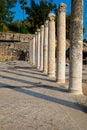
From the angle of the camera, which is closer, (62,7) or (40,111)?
(40,111)

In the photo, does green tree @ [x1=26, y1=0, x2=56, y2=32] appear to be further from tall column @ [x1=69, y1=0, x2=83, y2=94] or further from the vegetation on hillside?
tall column @ [x1=69, y1=0, x2=83, y2=94]

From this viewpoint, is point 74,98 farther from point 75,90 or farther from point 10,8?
point 10,8

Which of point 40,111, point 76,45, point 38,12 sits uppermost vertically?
point 38,12

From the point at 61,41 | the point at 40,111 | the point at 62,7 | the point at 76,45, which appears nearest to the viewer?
the point at 40,111

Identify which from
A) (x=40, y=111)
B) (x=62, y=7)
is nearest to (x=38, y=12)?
(x=62, y=7)

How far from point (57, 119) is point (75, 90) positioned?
440 centimetres

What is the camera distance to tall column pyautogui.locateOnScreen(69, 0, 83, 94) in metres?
12.2

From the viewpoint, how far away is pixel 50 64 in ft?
65.1

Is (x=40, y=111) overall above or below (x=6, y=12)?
below

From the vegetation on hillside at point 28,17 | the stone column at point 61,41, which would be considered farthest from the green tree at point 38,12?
the stone column at point 61,41

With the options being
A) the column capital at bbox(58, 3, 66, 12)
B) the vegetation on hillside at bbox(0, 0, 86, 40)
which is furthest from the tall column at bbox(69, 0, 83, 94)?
the vegetation on hillside at bbox(0, 0, 86, 40)

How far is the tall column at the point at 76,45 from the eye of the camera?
12172mm

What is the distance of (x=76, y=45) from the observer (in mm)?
12266

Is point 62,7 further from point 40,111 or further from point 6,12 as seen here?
point 6,12
